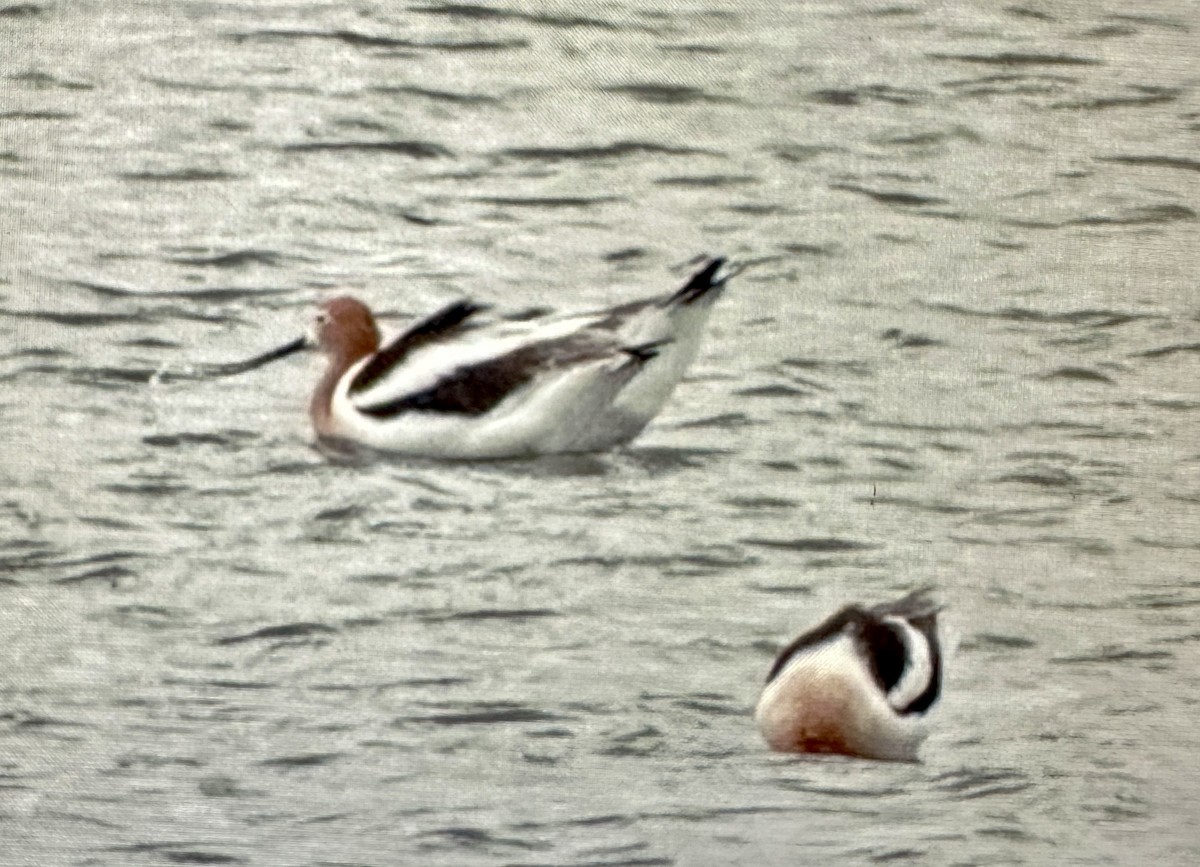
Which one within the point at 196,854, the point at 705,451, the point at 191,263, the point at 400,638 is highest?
the point at 191,263

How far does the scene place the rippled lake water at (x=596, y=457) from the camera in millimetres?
855

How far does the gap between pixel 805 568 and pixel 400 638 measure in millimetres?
271

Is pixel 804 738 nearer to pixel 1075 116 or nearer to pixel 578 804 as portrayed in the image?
pixel 578 804

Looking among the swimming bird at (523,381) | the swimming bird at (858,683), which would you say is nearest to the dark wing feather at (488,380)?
the swimming bird at (523,381)

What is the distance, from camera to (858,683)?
3.07 feet

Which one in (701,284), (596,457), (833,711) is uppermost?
(701,284)

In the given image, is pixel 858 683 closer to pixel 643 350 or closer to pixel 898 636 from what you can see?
pixel 898 636

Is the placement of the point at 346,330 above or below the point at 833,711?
above

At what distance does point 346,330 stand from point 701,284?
228mm

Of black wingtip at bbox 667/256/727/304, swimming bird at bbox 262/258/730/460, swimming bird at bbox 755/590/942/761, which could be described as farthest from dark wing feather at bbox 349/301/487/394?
swimming bird at bbox 755/590/942/761

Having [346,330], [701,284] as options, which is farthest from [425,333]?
[701,284]

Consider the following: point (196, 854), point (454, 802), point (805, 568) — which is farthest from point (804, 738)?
point (196, 854)

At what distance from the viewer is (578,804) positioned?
921 mm

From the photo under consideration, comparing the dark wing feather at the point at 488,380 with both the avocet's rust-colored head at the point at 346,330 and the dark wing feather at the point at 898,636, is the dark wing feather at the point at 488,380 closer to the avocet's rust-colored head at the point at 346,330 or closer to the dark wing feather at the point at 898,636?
the avocet's rust-colored head at the point at 346,330
